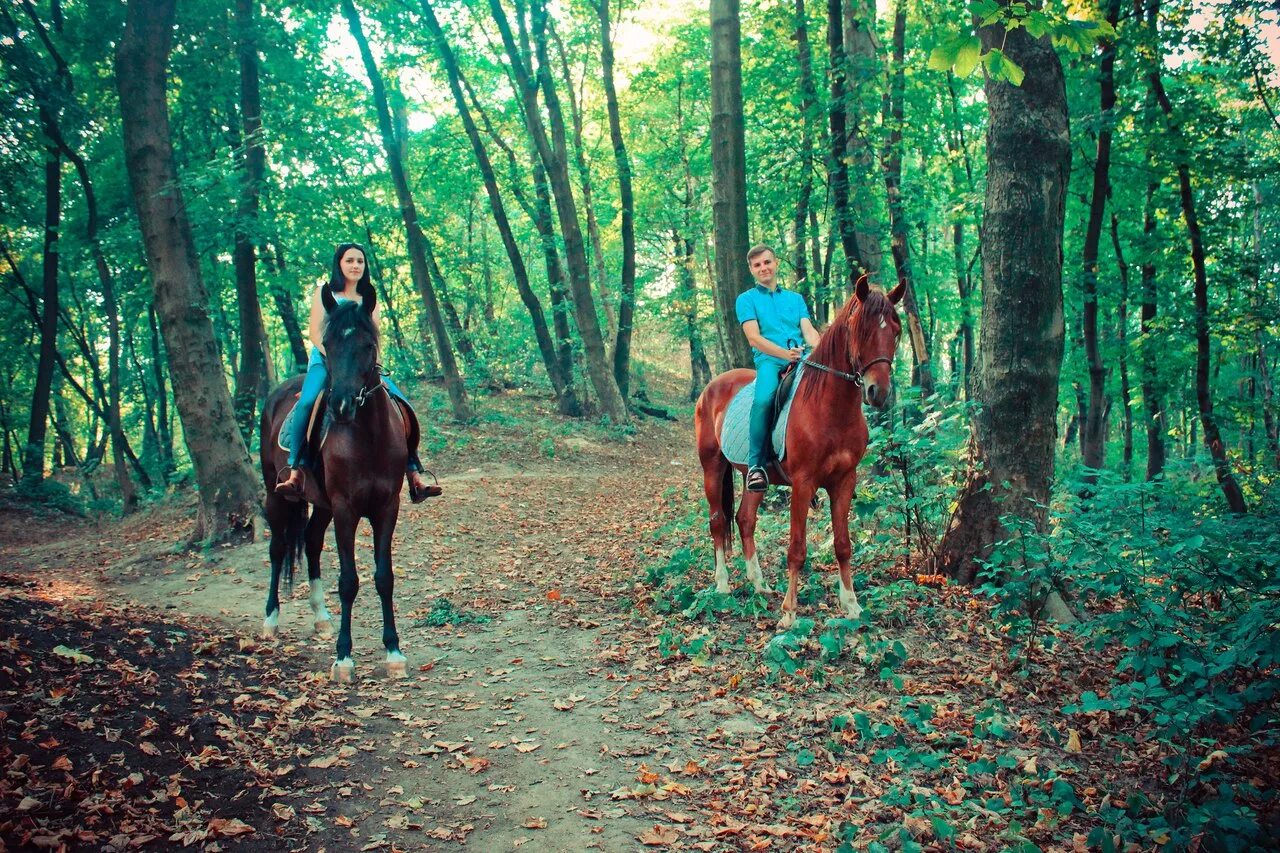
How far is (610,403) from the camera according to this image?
73.9 ft

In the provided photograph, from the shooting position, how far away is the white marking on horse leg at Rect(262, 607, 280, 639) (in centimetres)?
677

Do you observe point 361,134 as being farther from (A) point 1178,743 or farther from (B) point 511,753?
(A) point 1178,743

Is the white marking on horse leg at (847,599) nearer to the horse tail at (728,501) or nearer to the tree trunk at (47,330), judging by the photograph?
the horse tail at (728,501)

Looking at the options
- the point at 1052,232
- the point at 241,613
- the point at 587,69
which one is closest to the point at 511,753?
the point at 241,613

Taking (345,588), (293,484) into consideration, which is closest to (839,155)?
(293,484)

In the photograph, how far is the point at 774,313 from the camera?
276 inches

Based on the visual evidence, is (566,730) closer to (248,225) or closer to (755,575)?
(755,575)

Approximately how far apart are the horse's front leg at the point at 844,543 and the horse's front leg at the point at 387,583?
3.70m

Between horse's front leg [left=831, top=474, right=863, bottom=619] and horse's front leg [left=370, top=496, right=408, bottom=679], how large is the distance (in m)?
3.70

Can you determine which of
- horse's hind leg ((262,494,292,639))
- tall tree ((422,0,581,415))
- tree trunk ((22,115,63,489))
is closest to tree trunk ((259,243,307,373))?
tree trunk ((22,115,63,489))

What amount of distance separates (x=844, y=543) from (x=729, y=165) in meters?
6.14

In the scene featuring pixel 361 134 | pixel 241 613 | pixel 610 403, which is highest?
pixel 361 134

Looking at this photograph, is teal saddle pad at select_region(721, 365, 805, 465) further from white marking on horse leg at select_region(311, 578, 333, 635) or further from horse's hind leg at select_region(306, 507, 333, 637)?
white marking on horse leg at select_region(311, 578, 333, 635)

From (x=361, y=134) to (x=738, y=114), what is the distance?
43.6 ft
